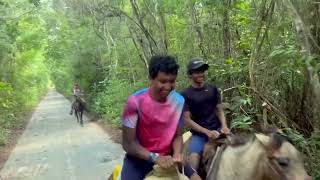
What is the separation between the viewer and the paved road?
442 inches

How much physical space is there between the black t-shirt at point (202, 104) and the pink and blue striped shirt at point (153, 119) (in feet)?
5.11

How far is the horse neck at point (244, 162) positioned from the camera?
11.7 feet

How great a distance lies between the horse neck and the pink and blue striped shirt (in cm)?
51

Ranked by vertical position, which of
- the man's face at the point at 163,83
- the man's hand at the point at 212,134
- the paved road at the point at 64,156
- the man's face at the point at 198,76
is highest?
the man's face at the point at 163,83

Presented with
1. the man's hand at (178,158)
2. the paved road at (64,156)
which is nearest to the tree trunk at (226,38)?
the paved road at (64,156)

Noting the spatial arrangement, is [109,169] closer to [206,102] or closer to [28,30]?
[206,102]

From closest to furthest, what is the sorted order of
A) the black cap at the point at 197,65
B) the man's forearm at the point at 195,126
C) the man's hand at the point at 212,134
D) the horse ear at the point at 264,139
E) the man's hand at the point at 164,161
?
the horse ear at the point at 264,139
the man's hand at the point at 164,161
the man's hand at the point at 212,134
the man's forearm at the point at 195,126
the black cap at the point at 197,65

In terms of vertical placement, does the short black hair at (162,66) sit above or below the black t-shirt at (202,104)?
above

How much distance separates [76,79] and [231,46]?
60.6ft

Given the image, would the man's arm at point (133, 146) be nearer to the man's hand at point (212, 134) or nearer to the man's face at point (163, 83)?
the man's face at point (163, 83)

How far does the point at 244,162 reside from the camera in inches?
145

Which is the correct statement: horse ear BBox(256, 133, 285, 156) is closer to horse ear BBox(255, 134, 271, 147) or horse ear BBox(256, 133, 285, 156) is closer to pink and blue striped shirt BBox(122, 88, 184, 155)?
horse ear BBox(255, 134, 271, 147)

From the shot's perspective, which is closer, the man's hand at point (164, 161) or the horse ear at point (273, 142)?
the horse ear at point (273, 142)

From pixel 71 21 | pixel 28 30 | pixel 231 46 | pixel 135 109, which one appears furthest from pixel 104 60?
pixel 135 109
